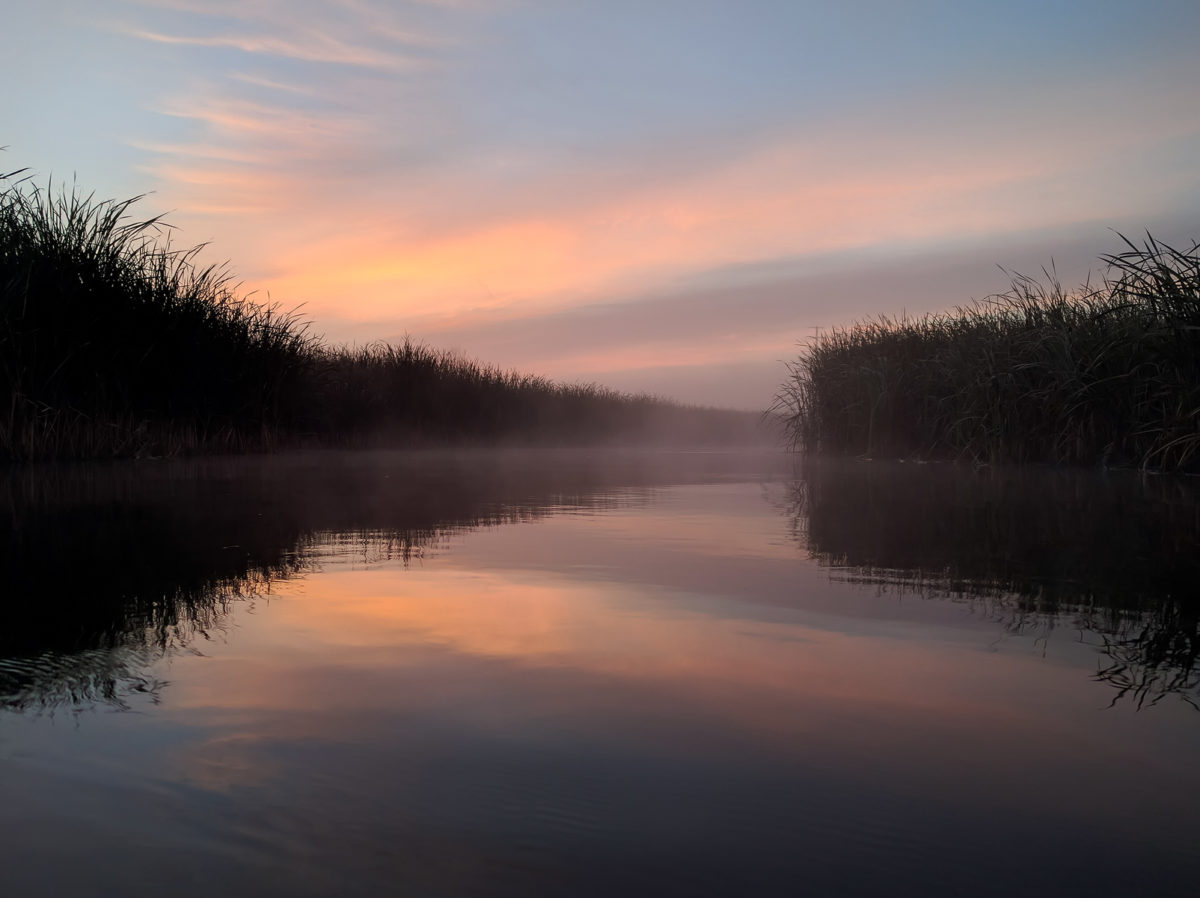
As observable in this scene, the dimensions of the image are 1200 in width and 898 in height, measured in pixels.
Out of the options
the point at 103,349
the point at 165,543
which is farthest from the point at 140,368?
the point at 165,543

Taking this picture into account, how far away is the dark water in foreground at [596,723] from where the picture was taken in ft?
2.67

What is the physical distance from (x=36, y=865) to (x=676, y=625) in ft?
3.81

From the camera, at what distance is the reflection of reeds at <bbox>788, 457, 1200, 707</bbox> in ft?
5.29

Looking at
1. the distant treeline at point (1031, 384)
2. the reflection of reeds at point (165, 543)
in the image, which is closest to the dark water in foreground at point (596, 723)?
the reflection of reeds at point (165, 543)

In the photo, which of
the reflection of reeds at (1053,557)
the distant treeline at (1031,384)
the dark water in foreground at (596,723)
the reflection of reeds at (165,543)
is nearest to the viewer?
the dark water in foreground at (596,723)

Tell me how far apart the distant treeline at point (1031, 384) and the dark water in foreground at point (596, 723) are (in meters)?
4.09

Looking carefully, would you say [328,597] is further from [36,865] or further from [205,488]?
[205,488]

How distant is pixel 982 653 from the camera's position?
1528 mm

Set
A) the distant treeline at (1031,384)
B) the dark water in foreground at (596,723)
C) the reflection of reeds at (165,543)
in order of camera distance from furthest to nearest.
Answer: the distant treeline at (1031,384)
the reflection of reeds at (165,543)
the dark water in foreground at (596,723)

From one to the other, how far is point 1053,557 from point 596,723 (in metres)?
2.03

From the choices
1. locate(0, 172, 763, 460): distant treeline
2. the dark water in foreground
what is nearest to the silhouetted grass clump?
locate(0, 172, 763, 460): distant treeline

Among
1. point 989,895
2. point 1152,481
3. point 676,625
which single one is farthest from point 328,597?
point 1152,481

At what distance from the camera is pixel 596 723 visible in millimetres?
1158

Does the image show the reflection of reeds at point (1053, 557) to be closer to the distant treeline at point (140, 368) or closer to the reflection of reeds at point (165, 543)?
the reflection of reeds at point (165, 543)
